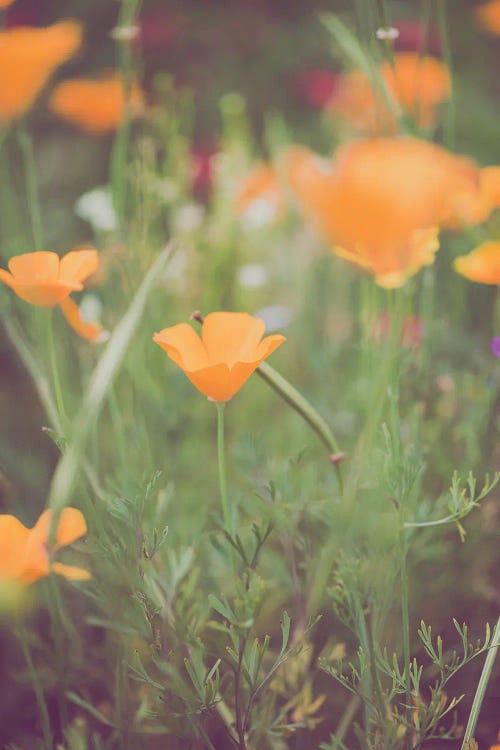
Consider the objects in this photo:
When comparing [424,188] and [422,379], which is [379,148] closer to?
[424,188]

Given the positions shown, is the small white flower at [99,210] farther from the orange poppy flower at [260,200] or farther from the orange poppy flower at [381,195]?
the orange poppy flower at [381,195]

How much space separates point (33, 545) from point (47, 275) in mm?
169

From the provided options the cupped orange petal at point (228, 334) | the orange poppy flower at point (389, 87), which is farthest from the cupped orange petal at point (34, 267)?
the orange poppy flower at point (389, 87)

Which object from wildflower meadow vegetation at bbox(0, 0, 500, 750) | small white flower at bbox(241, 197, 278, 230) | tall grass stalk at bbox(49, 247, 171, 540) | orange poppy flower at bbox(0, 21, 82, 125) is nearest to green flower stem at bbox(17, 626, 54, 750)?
wildflower meadow vegetation at bbox(0, 0, 500, 750)

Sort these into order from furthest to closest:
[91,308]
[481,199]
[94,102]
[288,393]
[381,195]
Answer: [94,102]
[91,308]
[481,199]
[288,393]
[381,195]

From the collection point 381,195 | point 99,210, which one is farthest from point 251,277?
point 381,195

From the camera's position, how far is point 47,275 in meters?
0.48

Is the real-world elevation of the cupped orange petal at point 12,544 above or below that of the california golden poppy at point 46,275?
below

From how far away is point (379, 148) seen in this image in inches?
13.0

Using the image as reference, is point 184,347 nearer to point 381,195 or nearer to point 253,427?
point 381,195

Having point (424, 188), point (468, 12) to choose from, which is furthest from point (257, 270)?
point (468, 12)

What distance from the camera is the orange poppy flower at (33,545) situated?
44cm

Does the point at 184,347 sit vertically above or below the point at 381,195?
below

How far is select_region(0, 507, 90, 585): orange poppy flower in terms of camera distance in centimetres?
44
